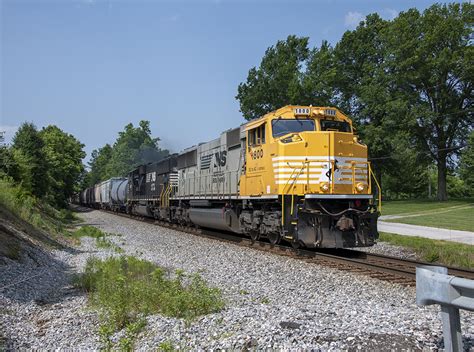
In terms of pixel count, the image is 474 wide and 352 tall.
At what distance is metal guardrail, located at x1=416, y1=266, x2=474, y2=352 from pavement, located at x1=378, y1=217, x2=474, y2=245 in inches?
529

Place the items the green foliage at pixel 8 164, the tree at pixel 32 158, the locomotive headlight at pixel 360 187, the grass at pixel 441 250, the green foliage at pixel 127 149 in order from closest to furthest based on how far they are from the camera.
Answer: the locomotive headlight at pixel 360 187 < the grass at pixel 441 250 < the green foliage at pixel 8 164 < the tree at pixel 32 158 < the green foliage at pixel 127 149

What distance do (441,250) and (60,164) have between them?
39.9 m

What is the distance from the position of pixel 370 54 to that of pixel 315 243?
3938cm

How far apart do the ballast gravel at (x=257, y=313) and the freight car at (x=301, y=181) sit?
121 cm

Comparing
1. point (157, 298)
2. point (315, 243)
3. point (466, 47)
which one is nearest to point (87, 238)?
point (315, 243)

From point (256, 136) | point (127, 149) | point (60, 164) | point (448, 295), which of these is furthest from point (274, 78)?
point (127, 149)

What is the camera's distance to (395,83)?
4253 cm

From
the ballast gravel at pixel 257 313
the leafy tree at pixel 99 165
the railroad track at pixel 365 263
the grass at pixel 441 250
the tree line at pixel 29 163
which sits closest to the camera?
the ballast gravel at pixel 257 313

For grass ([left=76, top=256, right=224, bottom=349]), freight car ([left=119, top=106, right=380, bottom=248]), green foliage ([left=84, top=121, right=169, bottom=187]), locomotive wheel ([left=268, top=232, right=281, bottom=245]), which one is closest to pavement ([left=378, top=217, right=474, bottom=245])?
freight car ([left=119, top=106, right=380, bottom=248])

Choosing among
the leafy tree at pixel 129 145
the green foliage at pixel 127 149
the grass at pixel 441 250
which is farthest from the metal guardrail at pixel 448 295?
the leafy tree at pixel 129 145

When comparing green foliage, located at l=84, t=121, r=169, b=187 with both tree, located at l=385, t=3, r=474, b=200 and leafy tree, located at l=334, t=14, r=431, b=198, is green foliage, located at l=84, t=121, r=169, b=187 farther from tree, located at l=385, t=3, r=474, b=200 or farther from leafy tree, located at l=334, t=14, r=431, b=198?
tree, located at l=385, t=3, r=474, b=200

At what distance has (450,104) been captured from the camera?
136 feet

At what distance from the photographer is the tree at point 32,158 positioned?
28397 mm

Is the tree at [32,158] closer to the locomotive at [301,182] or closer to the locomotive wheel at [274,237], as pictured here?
the locomotive at [301,182]
